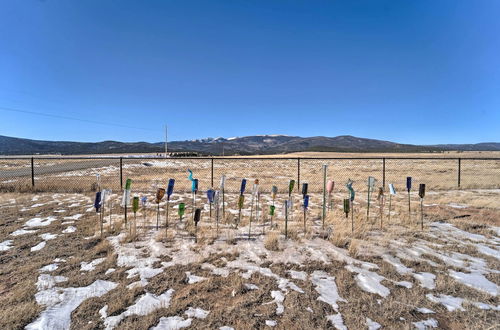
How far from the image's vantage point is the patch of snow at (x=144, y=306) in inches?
94.4

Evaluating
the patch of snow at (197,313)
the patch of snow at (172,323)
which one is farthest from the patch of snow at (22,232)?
the patch of snow at (197,313)

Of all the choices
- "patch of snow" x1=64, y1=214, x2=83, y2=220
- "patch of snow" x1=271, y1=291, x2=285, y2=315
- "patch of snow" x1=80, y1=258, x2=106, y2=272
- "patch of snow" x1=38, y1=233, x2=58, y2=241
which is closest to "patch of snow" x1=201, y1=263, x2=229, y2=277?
"patch of snow" x1=271, y1=291, x2=285, y2=315

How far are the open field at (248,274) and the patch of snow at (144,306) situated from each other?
0.04 ft

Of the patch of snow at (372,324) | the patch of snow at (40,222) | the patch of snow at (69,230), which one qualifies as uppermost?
the patch of snow at (40,222)

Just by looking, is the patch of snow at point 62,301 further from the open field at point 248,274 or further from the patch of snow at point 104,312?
the patch of snow at point 104,312

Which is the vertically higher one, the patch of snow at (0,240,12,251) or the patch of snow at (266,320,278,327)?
the patch of snow at (0,240,12,251)

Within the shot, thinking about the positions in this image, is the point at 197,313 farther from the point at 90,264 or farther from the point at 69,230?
the point at 69,230

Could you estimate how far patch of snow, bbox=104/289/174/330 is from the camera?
2.40m

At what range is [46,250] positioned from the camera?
13.5 feet

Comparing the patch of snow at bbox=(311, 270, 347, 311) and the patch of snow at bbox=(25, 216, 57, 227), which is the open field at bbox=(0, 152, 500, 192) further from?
the patch of snow at bbox=(25, 216, 57, 227)

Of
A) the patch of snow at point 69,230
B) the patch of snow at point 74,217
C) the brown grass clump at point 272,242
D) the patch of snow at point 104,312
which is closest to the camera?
the patch of snow at point 104,312

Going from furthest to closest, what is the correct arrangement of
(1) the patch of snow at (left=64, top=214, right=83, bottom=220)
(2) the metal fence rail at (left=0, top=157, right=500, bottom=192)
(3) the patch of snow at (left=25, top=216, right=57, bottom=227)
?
1. (2) the metal fence rail at (left=0, top=157, right=500, bottom=192)
2. (1) the patch of snow at (left=64, top=214, right=83, bottom=220)
3. (3) the patch of snow at (left=25, top=216, right=57, bottom=227)

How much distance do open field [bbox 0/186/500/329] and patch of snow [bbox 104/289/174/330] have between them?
12mm

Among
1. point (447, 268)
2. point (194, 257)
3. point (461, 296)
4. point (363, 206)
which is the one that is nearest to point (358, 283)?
point (461, 296)
